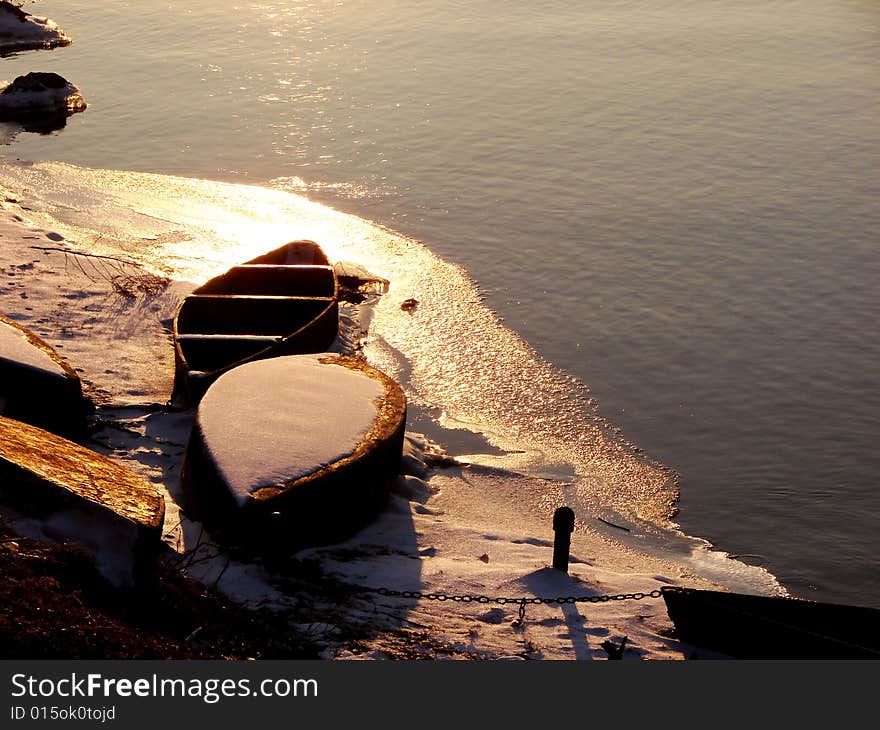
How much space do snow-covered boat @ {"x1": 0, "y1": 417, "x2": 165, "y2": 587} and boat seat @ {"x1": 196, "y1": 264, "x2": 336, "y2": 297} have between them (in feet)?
23.0

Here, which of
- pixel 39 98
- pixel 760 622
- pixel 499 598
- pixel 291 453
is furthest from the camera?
pixel 39 98

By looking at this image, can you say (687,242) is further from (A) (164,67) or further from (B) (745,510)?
(A) (164,67)

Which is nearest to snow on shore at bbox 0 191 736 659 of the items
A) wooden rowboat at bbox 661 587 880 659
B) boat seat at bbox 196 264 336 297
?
wooden rowboat at bbox 661 587 880 659

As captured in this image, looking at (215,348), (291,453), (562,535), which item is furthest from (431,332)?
(562,535)

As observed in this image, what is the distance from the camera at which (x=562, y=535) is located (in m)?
10.2

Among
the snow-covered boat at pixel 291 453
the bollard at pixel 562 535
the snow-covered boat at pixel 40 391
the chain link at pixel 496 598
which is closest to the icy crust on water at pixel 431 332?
the bollard at pixel 562 535

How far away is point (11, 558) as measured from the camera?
771cm

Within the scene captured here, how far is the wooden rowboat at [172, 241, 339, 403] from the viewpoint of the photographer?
1337 cm

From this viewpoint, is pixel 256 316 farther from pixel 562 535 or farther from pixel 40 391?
pixel 562 535

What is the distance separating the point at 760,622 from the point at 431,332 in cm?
919

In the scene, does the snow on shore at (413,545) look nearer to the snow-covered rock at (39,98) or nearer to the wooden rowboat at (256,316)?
the wooden rowboat at (256,316)

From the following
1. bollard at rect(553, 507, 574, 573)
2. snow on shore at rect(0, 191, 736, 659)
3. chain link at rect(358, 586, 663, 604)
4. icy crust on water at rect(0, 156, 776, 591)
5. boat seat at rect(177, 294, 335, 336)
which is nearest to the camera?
snow on shore at rect(0, 191, 736, 659)

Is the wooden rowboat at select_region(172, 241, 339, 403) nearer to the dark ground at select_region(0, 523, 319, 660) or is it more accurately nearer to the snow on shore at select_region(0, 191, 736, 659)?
the snow on shore at select_region(0, 191, 736, 659)

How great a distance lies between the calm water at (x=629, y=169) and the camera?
48.3 feet
